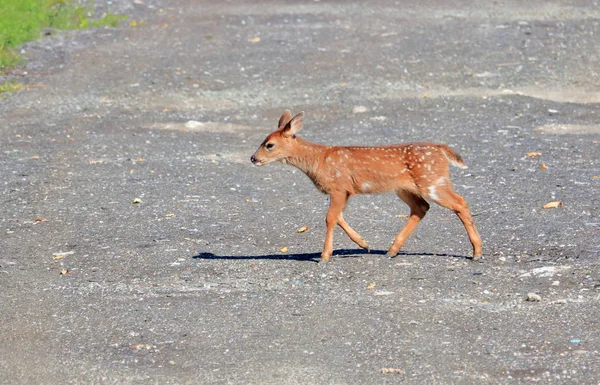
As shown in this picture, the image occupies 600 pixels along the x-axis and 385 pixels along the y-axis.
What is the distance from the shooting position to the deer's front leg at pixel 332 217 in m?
9.16

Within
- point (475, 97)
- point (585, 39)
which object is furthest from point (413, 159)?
point (585, 39)

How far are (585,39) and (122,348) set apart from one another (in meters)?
13.0

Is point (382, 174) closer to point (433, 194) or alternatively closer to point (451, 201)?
point (433, 194)

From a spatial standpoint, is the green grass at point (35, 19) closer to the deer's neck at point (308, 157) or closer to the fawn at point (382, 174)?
the deer's neck at point (308, 157)

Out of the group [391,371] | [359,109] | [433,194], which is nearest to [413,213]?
[433,194]

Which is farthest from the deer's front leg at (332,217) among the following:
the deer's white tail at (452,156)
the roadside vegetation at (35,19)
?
the roadside vegetation at (35,19)

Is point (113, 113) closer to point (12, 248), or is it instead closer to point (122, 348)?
point (12, 248)

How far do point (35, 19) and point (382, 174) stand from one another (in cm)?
1203

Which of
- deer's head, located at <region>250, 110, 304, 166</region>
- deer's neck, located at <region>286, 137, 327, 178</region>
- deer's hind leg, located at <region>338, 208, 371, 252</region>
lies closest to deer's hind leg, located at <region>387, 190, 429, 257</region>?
deer's hind leg, located at <region>338, 208, 371, 252</region>

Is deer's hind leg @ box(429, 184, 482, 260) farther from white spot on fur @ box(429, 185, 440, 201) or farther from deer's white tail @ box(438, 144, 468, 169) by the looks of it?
deer's white tail @ box(438, 144, 468, 169)

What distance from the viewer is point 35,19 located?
19.3 meters

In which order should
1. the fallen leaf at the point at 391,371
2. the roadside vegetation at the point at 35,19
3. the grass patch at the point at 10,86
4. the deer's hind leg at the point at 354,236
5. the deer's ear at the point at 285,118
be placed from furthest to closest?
the roadside vegetation at the point at 35,19, the grass patch at the point at 10,86, the deer's ear at the point at 285,118, the deer's hind leg at the point at 354,236, the fallen leaf at the point at 391,371

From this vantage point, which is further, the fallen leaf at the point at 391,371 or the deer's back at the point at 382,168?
the deer's back at the point at 382,168

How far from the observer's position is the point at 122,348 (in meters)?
7.30
